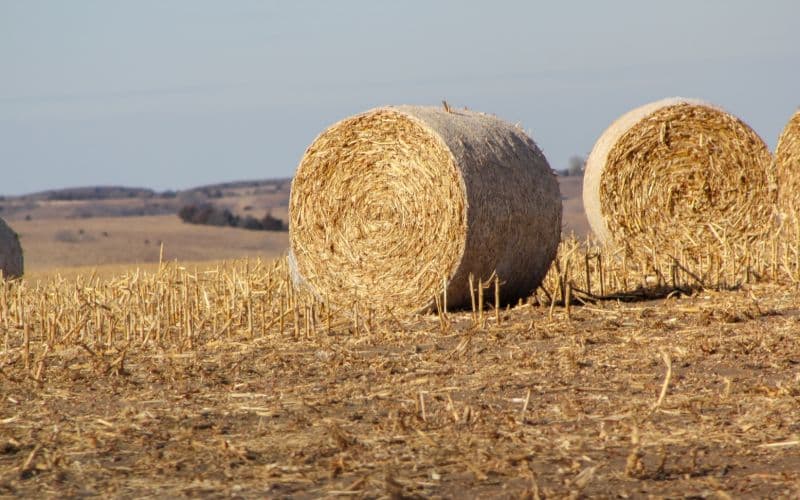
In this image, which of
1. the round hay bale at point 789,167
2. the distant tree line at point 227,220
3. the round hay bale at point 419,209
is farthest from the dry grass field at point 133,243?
the round hay bale at point 419,209

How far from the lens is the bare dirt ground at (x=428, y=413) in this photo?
16.6 feet

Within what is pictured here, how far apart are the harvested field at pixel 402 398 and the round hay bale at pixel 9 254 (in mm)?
4552

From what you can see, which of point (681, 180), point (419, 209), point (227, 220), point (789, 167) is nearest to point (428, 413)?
point (419, 209)

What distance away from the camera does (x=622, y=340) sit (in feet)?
26.8

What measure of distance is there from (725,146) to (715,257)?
136cm

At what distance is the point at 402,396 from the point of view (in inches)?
261

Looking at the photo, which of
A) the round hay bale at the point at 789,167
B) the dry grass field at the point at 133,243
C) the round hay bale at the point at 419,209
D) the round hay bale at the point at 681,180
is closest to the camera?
the round hay bale at the point at 419,209

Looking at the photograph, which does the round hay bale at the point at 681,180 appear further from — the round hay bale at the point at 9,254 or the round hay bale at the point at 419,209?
the round hay bale at the point at 9,254

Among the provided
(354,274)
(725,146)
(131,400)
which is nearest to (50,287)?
(354,274)

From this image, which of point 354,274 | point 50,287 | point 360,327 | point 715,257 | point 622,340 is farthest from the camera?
point 715,257

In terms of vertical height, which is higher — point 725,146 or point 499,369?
point 725,146

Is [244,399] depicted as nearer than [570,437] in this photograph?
No

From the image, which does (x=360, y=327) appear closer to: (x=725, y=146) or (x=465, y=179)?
(x=465, y=179)

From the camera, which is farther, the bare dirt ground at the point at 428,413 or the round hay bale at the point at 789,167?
the round hay bale at the point at 789,167
